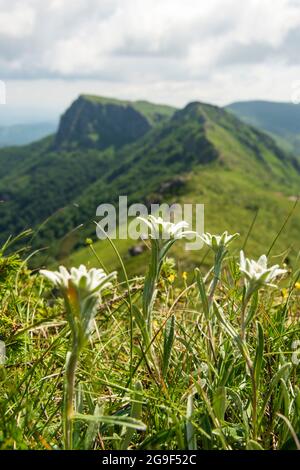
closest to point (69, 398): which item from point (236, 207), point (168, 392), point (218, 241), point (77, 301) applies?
point (77, 301)

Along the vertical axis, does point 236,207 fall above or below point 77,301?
below

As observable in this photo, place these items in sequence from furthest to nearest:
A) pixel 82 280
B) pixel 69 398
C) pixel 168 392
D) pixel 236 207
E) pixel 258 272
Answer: pixel 236 207
pixel 168 392
pixel 258 272
pixel 69 398
pixel 82 280

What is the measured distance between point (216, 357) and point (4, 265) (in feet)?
4.28

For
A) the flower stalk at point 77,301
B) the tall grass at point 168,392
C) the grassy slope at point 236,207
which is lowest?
the grassy slope at point 236,207

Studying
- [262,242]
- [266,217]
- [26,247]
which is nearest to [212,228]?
[262,242]

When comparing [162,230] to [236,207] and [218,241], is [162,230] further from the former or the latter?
[236,207]

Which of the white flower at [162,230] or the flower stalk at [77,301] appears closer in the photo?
the flower stalk at [77,301]

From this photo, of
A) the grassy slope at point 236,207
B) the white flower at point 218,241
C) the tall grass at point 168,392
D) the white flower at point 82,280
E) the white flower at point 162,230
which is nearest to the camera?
the white flower at point 82,280

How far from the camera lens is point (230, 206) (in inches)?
5950

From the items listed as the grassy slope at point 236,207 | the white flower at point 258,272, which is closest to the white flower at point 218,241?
the white flower at point 258,272

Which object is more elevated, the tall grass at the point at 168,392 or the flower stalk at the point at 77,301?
the flower stalk at the point at 77,301

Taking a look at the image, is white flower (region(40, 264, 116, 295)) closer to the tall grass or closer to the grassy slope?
the tall grass

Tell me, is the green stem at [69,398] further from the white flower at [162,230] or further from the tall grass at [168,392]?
the white flower at [162,230]

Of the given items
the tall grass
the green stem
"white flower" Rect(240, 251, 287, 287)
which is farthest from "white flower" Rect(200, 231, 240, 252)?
the green stem
